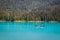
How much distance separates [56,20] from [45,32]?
1.05 feet

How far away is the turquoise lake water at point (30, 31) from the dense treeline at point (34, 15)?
8cm

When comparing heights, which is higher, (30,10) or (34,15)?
(30,10)

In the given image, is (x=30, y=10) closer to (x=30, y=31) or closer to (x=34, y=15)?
(x=34, y=15)

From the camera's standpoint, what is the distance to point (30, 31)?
10.0 feet

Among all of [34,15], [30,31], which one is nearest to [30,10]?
[34,15]

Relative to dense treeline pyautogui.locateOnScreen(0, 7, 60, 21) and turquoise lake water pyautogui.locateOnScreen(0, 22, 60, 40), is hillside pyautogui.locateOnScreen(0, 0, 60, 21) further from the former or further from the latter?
turquoise lake water pyautogui.locateOnScreen(0, 22, 60, 40)

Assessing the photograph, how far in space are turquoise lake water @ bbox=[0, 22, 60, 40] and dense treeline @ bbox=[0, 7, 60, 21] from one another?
0.28ft

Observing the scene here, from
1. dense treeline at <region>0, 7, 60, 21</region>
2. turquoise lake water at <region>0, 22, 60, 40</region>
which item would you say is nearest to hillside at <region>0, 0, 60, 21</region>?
dense treeline at <region>0, 7, 60, 21</region>

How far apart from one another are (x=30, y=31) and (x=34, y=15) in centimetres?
33

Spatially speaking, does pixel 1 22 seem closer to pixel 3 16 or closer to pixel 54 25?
pixel 3 16

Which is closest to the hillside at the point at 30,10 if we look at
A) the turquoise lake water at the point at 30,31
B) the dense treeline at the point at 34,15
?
the dense treeline at the point at 34,15

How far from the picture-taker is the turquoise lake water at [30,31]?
9.95 ft

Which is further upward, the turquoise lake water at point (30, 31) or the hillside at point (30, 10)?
the hillside at point (30, 10)

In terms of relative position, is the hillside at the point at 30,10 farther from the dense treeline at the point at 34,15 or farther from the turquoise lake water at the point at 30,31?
the turquoise lake water at the point at 30,31
